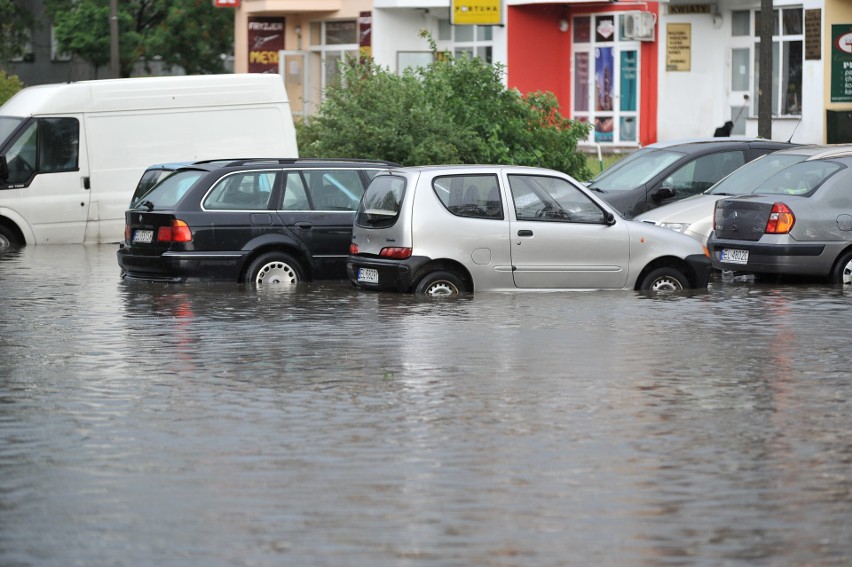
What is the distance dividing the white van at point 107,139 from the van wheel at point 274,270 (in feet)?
20.1

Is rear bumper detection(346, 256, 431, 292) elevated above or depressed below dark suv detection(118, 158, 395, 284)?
below

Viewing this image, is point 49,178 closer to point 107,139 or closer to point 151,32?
point 107,139

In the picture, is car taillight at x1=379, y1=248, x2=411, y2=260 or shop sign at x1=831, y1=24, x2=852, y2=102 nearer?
car taillight at x1=379, y1=248, x2=411, y2=260

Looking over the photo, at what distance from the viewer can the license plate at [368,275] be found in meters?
17.0

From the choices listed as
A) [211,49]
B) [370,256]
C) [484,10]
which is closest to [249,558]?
[370,256]

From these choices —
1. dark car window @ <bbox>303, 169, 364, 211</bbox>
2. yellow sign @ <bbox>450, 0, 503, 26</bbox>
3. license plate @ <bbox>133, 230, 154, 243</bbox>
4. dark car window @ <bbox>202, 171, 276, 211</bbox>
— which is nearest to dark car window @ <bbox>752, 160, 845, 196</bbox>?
dark car window @ <bbox>303, 169, 364, 211</bbox>

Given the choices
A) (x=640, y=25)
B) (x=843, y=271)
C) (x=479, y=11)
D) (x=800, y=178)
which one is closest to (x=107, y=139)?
(x=800, y=178)

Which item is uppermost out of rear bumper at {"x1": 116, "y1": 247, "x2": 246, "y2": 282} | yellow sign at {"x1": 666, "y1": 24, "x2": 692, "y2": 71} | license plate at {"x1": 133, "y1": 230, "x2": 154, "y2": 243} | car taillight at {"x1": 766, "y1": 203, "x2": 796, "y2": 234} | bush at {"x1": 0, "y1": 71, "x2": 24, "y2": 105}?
yellow sign at {"x1": 666, "y1": 24, "x2": 692, "y2": 71}

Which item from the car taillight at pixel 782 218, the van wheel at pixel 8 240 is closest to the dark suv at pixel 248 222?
the car taillight at pixel 782 218

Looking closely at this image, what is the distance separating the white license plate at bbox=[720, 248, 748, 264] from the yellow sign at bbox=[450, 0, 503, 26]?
24.5 m

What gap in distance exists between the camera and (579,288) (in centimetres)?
1720

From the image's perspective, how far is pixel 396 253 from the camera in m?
16.7

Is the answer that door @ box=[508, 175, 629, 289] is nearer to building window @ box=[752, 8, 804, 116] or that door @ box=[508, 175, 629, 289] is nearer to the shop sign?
the shop sign

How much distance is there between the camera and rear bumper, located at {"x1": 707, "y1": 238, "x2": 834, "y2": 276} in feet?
60.7
